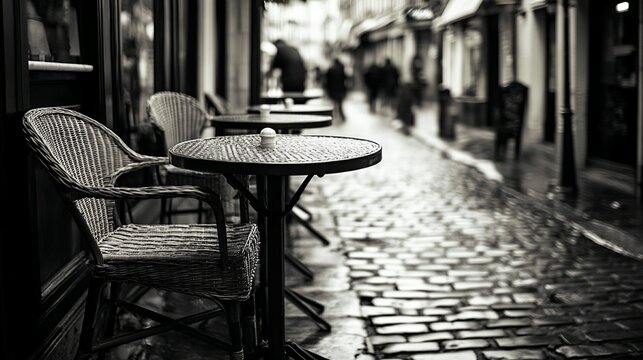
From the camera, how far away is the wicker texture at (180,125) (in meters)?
4.71

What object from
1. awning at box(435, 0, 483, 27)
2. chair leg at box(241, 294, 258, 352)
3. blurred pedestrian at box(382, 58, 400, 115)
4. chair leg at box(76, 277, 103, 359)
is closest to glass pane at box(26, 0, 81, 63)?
chair leg at box(76, 277, 103, 359)

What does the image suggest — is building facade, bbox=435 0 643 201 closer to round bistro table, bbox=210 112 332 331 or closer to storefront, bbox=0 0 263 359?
round bistro table, bbox=210 112 332 331

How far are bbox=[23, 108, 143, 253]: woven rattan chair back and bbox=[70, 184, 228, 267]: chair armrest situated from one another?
1.7 inches

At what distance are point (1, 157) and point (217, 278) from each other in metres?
0.86

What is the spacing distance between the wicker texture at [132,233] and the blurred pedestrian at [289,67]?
8.83 m

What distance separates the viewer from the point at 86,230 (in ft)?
9.19

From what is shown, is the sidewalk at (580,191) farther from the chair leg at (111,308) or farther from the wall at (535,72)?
the chair leg at (111,308)

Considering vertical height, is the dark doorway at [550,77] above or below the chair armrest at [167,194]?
above

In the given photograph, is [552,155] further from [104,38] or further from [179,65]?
[104,38]

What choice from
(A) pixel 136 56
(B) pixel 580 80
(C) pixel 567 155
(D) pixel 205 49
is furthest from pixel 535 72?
(A) pixel 136 56

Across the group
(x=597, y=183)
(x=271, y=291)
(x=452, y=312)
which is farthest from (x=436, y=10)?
(x=271, y=291)

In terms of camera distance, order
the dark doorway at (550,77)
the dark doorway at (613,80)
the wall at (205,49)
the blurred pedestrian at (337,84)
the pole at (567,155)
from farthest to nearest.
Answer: the blurred pedestrian at (337,84), the dark doorway at (550,77), the wall at (205,49), the dark doorway at (613,80), the pole at (567,155)

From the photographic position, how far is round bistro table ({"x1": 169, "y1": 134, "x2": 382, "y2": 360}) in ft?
8.99

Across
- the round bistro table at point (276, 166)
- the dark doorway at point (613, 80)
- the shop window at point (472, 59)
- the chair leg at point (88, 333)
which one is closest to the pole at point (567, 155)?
the dark doorway at point (613, 80)
